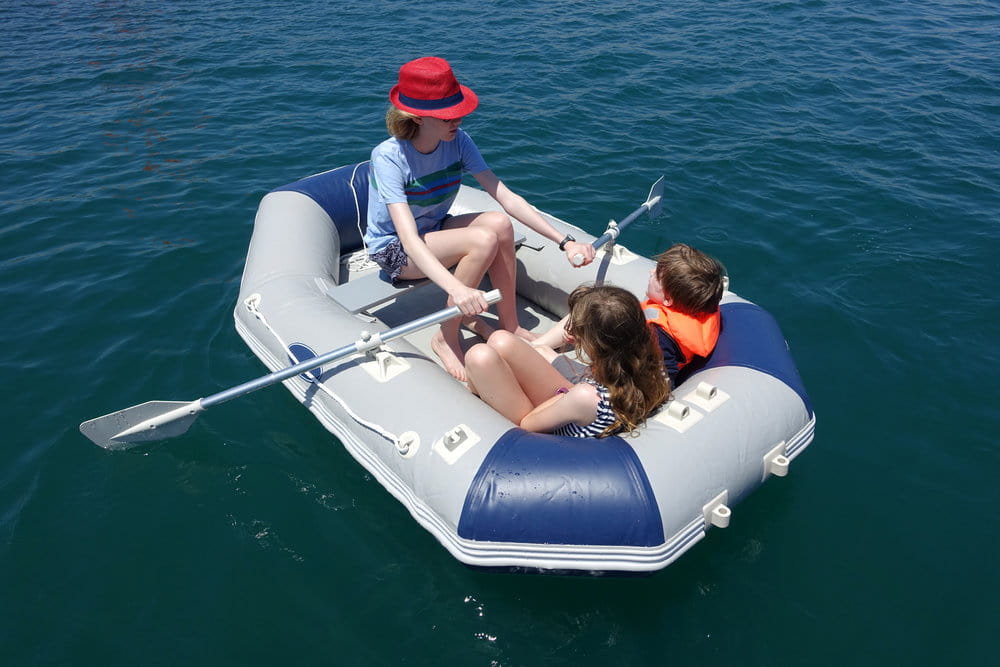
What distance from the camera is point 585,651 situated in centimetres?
277

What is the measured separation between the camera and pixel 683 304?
3.10 meters

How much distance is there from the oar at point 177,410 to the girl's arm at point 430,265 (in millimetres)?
119

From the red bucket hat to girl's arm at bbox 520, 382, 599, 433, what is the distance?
141 cm

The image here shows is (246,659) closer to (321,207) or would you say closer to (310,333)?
(310,333)

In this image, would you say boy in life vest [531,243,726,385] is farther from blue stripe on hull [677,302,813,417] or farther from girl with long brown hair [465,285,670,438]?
girl with long brown hair [465,285,670,438]

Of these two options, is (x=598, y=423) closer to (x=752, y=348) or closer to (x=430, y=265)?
(x=752, y=348)

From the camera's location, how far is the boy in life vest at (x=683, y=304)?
9.87 ft

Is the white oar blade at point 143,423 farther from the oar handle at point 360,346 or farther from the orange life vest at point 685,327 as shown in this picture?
the orange life vest at point 685,327

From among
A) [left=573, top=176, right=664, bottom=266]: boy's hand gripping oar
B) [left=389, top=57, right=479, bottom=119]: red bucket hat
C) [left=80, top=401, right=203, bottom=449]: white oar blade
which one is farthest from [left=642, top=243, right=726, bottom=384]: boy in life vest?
[left=80, top=401, right=203, bottom=449]: white oar blade

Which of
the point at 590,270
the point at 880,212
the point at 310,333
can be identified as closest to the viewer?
the point at 310,333

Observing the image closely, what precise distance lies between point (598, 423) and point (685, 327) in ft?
2.23

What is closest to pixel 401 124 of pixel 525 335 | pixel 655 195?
pixel 525 335

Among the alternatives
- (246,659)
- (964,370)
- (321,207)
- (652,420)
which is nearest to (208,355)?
(321,207)

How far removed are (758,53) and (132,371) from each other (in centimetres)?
816
